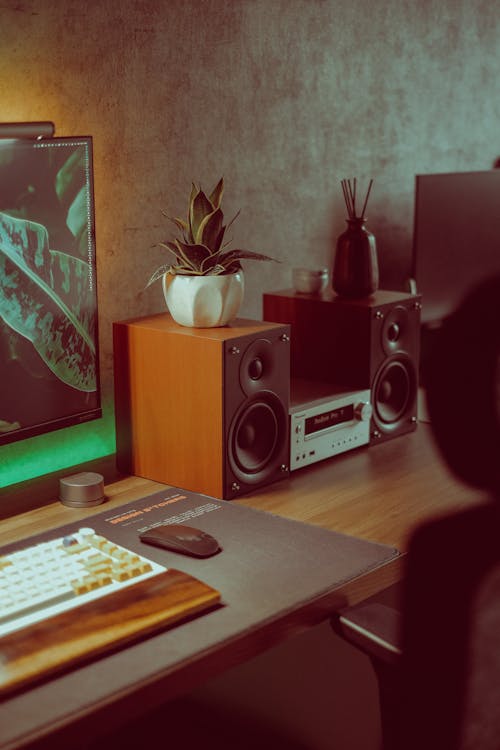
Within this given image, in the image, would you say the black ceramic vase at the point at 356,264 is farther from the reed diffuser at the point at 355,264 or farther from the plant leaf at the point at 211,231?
the plant leaf at the point at 211,231

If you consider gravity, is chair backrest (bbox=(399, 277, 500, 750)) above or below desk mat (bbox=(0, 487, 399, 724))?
above

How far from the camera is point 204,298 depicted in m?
1.76

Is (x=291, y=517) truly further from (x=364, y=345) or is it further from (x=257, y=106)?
(x=257, y=106)

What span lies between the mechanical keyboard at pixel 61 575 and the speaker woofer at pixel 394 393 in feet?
2.78

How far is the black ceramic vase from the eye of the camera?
7.04 ft

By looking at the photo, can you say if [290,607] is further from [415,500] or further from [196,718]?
[196,718]

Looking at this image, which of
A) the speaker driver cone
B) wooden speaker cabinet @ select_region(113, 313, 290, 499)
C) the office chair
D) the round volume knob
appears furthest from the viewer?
the speaker driver cone

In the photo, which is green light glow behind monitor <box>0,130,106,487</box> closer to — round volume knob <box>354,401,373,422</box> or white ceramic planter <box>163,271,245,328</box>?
white ceramic planter <box>163,271,245,328</box>

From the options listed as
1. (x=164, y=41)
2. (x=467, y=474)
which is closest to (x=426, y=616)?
(x=467, y=474)

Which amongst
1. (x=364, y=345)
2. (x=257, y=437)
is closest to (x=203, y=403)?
(x=257, y=437)

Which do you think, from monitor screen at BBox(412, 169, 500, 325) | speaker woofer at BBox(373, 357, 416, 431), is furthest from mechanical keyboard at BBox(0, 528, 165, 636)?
monitor screen at BBox(412, 169, 500, 325)

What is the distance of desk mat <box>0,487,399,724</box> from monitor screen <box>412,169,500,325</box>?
120cm

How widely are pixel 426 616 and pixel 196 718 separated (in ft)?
5.12

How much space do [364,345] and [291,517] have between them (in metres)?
0.54
